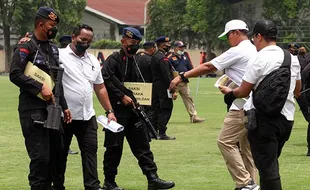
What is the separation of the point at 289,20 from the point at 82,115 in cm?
5425

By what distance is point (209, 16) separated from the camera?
7106 centimetres

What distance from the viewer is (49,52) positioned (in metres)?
8.11

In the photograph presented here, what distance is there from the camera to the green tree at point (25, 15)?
2884 inches

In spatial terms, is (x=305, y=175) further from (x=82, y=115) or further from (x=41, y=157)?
(x=41, y=157)

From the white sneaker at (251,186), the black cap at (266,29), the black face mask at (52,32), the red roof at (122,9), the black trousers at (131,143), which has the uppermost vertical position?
the black cap at (266,29)

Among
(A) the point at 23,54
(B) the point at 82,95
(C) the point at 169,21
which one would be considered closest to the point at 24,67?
(A) the point at 23,54

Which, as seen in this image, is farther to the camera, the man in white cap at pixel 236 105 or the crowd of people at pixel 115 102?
the man in white cap at pixel 236 105

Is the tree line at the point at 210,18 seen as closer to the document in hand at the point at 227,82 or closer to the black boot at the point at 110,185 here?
the black boot at the point at 110,185

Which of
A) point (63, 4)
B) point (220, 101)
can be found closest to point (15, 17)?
point (63, 4)

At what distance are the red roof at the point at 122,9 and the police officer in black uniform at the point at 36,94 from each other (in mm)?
77216

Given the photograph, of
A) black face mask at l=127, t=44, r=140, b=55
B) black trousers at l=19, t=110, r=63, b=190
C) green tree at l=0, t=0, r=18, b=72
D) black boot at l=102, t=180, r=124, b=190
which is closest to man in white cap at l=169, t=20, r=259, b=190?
black face mask at l=127, t=44, r=140, b=55

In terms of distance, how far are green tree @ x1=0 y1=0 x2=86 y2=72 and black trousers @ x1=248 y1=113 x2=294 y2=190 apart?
2604 inches

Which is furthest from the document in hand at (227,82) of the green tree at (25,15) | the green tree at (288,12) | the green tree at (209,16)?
the green tree at (25,15)

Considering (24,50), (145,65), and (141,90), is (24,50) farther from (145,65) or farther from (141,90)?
(145,65)
